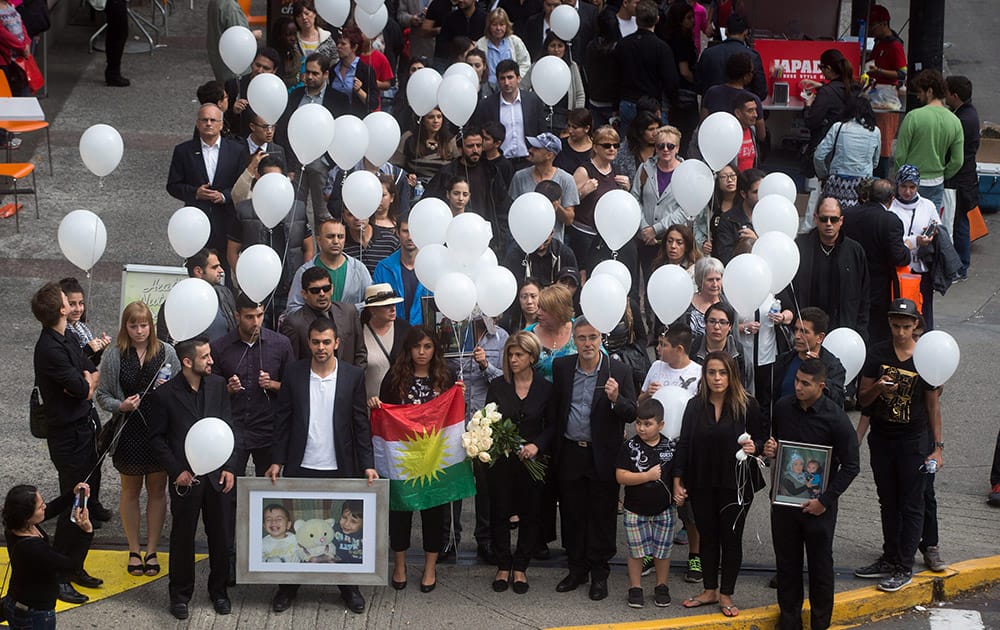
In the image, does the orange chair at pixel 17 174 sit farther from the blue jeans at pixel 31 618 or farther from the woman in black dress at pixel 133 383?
the blue jeans at pixel 31 618

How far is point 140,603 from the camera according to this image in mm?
9281

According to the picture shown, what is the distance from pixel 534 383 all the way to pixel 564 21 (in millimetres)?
5570

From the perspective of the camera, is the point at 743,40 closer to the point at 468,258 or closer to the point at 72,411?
the point at 468,258

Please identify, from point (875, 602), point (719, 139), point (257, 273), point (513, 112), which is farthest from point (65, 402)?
point (875, 602)

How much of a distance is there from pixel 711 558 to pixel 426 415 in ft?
6.49

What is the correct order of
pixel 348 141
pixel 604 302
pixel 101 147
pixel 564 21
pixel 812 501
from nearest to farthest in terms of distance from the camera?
1. pixel 812 501
2. pixel 604 302
3. pixel 101 147
4. pixel 348 141
5. pixel 564 21

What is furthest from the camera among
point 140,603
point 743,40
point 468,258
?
point 743,40

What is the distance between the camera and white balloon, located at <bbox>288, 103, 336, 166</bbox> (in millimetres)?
10867

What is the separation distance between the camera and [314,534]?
931cm

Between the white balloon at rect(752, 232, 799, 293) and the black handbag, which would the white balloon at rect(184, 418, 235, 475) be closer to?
the black handbag

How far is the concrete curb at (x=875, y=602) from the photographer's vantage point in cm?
928

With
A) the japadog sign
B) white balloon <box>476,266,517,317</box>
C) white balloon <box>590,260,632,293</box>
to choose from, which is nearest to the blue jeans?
white balloon <box>476,266,517,317</box>

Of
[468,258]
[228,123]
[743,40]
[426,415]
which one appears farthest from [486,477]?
[743,40]

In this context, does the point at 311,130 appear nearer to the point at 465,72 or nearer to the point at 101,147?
the point at 101,147
